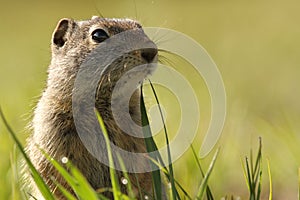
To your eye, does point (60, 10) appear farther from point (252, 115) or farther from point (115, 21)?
point (115, 21)

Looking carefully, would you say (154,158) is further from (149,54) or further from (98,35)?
(98,35)

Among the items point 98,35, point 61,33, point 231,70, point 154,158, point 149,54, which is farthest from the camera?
point 231,70

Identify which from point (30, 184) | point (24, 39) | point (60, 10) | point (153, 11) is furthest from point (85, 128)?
point (60, 10)

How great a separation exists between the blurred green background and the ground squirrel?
0.27 meters

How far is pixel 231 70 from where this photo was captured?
35.6 feet

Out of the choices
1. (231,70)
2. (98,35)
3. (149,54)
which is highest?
(98,35)

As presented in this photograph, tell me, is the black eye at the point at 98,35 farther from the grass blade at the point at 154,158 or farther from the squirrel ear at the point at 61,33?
the grass blade at the point at 154,158

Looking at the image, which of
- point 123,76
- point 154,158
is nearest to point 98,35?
point 123,76

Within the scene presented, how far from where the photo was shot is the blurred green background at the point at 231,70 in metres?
5.71

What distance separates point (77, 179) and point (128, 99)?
1.48m

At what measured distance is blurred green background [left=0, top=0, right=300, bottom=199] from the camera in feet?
18.7

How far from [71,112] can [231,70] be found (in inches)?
252

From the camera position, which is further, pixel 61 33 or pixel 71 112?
pixel 61 33

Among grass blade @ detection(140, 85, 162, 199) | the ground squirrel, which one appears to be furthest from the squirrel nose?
grass blade @ detection(140, 85, 162, 199)
